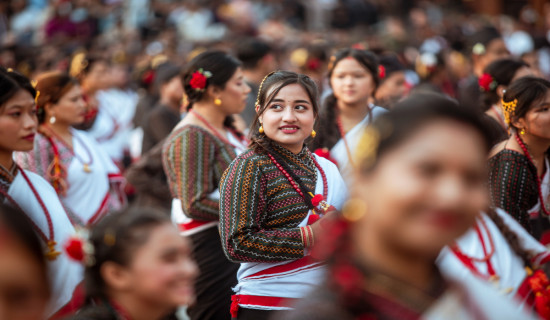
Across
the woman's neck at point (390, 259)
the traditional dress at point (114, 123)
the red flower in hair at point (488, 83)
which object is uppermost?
the red flower in hair at point (488, 83)

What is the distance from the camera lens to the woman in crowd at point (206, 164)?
3936 mm

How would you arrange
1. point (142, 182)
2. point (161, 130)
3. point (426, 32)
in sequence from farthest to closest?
point (426, 32) → point (161, 130) → point (142, 182)

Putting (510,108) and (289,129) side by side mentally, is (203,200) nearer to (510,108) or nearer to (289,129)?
(289,129)

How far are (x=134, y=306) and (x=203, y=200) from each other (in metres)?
1.76

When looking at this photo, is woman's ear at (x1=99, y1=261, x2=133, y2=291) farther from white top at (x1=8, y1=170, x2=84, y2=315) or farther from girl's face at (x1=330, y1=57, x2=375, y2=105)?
girl's face at (x1=330, y1=57, x2=375, y2=105)

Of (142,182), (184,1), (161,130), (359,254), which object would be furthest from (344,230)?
(184,1)

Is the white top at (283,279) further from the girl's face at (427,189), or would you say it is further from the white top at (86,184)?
the white top at (86,184)

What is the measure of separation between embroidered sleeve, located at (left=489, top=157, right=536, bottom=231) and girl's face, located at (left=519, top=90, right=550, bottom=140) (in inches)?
8.4

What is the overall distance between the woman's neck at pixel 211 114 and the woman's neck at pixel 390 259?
8.91 feet

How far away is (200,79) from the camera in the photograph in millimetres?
4258

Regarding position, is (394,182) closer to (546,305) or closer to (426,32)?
(546,305)

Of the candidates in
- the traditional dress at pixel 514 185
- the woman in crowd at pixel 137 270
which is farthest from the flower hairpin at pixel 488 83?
the woman in crowd at pixel 137 270

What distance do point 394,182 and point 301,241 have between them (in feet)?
4.97

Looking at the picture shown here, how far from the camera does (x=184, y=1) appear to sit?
15484mm
